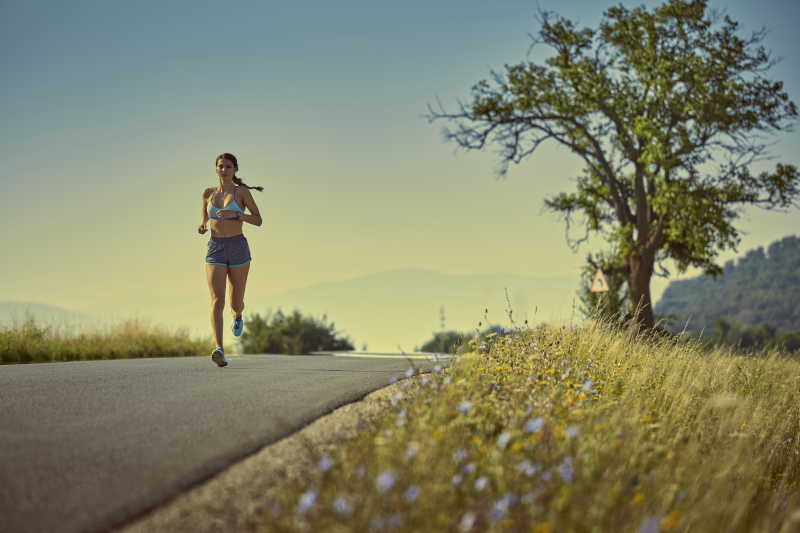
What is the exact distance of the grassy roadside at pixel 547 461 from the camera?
11.5 ft

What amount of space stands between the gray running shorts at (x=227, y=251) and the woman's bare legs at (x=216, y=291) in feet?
0.27

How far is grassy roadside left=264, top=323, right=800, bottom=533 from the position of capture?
3508 millimetres

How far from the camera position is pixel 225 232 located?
8.76 m

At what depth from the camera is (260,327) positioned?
22500 mm

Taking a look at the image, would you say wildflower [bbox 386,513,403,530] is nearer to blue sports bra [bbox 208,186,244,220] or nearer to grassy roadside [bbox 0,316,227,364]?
blue sports bra [bbox 208,186,244,220]

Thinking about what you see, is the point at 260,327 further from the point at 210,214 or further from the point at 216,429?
the point at 216,429

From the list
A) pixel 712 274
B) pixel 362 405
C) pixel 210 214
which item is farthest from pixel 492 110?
pixel 362 405

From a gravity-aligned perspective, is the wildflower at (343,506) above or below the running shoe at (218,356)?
below

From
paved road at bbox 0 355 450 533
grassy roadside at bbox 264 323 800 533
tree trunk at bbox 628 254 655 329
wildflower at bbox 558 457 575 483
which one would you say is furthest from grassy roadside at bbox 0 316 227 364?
tree trunk at bbox 628 254 655 329

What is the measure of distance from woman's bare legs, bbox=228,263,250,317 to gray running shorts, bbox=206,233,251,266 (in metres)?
0.10

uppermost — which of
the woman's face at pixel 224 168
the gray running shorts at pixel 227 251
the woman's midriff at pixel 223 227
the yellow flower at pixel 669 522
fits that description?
the woman's face at pixel 224 168

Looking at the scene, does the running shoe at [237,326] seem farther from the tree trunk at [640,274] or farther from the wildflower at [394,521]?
the tree trunk at [640,274]

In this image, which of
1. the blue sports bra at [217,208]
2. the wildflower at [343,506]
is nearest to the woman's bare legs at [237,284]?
the blue sports bra at [217,208]

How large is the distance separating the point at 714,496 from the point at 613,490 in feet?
4.52
